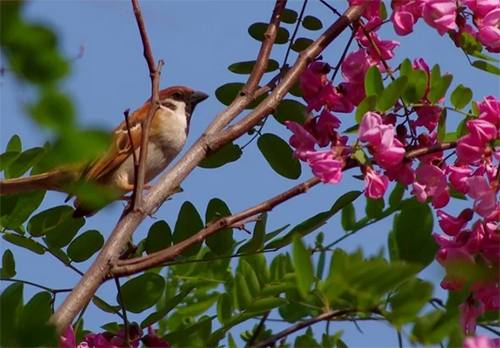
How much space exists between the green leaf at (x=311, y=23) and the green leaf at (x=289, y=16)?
4 centimetres

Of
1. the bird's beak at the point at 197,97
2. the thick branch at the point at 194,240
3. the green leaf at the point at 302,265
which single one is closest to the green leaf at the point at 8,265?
the thick branch at the point at 194,240

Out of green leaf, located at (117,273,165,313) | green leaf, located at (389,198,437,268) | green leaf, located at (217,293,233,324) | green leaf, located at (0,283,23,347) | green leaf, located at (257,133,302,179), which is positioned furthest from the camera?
green leaf, located at (257,133,302,179)

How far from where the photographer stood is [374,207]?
3.06 m

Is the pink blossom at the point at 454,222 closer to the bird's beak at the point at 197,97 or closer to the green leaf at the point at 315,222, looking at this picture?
the green leaf at the point at 315,222

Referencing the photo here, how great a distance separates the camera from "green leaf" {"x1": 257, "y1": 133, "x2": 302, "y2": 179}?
138 inches

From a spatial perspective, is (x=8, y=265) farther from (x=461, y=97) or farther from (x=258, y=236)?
(x=461, y=97)

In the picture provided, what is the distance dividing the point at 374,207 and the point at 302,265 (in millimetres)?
914

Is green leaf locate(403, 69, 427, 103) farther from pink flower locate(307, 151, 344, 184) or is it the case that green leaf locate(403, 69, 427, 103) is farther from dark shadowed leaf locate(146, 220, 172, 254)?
dark shadowed leaf locate(146, 220, 172, 254)

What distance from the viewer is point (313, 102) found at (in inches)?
128

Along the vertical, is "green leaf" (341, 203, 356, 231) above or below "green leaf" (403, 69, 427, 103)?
below

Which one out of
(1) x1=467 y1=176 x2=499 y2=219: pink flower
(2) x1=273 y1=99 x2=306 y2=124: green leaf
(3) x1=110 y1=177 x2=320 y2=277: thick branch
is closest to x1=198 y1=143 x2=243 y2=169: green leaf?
(2) x1=273 y1=99 x2=306 y2=124: green leaf

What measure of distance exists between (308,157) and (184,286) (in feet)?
2.53

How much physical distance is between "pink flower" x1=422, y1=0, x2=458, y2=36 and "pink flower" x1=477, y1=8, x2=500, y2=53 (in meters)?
0.11

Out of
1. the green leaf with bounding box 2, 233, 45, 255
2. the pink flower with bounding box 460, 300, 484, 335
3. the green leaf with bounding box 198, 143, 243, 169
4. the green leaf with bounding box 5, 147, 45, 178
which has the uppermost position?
the green leaf with bounding box 5, 147, 45, 178
